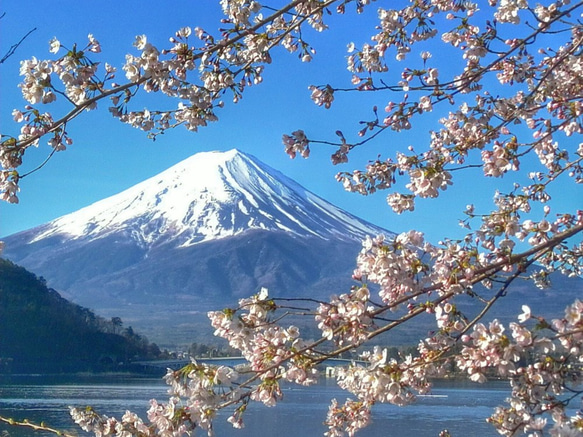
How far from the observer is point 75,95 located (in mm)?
2240

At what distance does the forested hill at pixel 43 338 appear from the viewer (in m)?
34.1

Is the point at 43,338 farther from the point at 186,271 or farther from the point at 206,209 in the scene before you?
the point at 206,209

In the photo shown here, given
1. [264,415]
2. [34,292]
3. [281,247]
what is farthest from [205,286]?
[264,415]

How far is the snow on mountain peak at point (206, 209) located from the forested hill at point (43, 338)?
4656 centimetres

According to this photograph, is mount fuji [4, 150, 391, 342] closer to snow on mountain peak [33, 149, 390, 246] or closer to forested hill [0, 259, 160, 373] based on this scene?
snow on mountain peak [33, 149, 390, 246]

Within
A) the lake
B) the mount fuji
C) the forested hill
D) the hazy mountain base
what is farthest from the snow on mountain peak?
the lake

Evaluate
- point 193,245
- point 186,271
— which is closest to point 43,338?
point 186,271

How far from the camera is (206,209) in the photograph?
9538cm

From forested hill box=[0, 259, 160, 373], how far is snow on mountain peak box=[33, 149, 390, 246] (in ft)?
153

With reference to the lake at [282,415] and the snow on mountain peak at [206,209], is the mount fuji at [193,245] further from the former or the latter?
the lake at [282,415]

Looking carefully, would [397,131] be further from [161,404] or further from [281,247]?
[281,247]

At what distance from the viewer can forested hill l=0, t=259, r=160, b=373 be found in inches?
1341

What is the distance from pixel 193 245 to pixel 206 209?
18.8 ft

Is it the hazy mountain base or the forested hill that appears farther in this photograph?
the hazy mountain base
